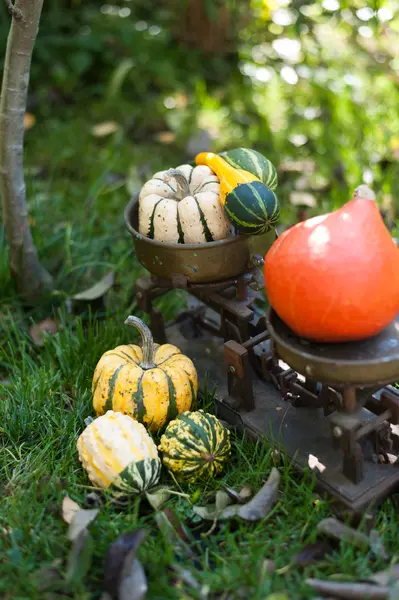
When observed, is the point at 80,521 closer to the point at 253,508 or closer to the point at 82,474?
the point at 82,474

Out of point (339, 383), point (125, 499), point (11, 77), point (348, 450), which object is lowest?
point (125, 499)

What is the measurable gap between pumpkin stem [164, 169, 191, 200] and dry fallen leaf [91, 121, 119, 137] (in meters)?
2.38

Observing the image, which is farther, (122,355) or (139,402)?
(122,355)

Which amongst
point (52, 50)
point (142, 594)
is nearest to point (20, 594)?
point (142, 594)

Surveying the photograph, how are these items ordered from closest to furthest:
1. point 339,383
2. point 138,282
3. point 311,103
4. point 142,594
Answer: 1. point 142,594
2. point 339,383
3. point 138,282
4. point 311,103

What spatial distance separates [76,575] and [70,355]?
1220 mm

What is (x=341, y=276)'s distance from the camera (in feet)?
7.02

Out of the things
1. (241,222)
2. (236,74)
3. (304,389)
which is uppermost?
(241,222)

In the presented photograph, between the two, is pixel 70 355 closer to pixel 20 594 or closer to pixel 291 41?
pixel 20 594

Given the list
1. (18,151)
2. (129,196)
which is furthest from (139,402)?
(129,196)

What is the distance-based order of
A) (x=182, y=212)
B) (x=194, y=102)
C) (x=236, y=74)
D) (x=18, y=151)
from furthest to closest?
(x=236, y=74), (x=194, y=102), (x=18, y=151), (x=182, y=212)

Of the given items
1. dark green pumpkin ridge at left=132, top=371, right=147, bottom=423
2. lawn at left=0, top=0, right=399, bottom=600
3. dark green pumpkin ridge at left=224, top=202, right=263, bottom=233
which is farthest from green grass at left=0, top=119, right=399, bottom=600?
dark green pumpkin ridge at left=224, top=202, right=263, bottom=233

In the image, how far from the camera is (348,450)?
2277 millimetres

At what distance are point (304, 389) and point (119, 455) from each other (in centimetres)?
73
